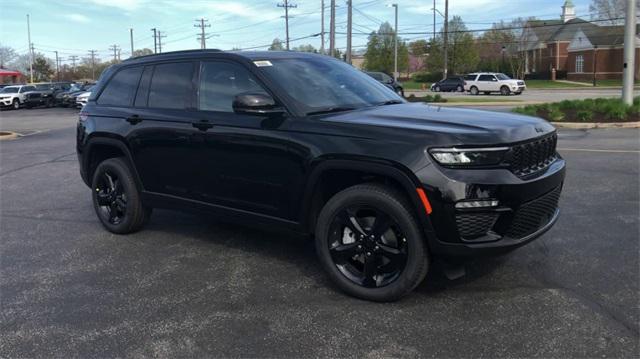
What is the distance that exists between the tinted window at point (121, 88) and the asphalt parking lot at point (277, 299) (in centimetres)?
141

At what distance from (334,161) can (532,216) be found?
1.41 metres

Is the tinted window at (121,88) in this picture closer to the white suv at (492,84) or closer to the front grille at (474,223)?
the front grille at (474,223)

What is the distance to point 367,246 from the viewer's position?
4113 mm

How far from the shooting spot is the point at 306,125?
4316mm

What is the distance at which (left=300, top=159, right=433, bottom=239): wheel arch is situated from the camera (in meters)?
3.82

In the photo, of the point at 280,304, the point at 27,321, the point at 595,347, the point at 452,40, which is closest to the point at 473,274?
the point at 595,347

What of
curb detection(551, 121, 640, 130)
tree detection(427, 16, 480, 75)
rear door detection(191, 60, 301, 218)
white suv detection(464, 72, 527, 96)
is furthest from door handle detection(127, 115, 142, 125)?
tree detection(427, 16, 480, 75)

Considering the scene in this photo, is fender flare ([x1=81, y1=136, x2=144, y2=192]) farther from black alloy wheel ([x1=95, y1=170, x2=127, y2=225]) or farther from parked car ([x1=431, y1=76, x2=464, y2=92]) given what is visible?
parked car ([x1=431, y1=76, x2=464, y2=92])

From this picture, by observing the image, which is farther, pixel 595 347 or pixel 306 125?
pixel 306 125

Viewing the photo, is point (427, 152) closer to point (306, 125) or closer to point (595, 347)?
point (306, 125)

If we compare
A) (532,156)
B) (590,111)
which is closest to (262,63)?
(532,156)

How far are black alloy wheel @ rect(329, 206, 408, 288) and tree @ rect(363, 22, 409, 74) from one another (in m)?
77.7

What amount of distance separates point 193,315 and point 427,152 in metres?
1.95

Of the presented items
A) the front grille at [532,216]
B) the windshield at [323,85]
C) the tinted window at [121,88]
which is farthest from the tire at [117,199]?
the front grille at [532,216]
